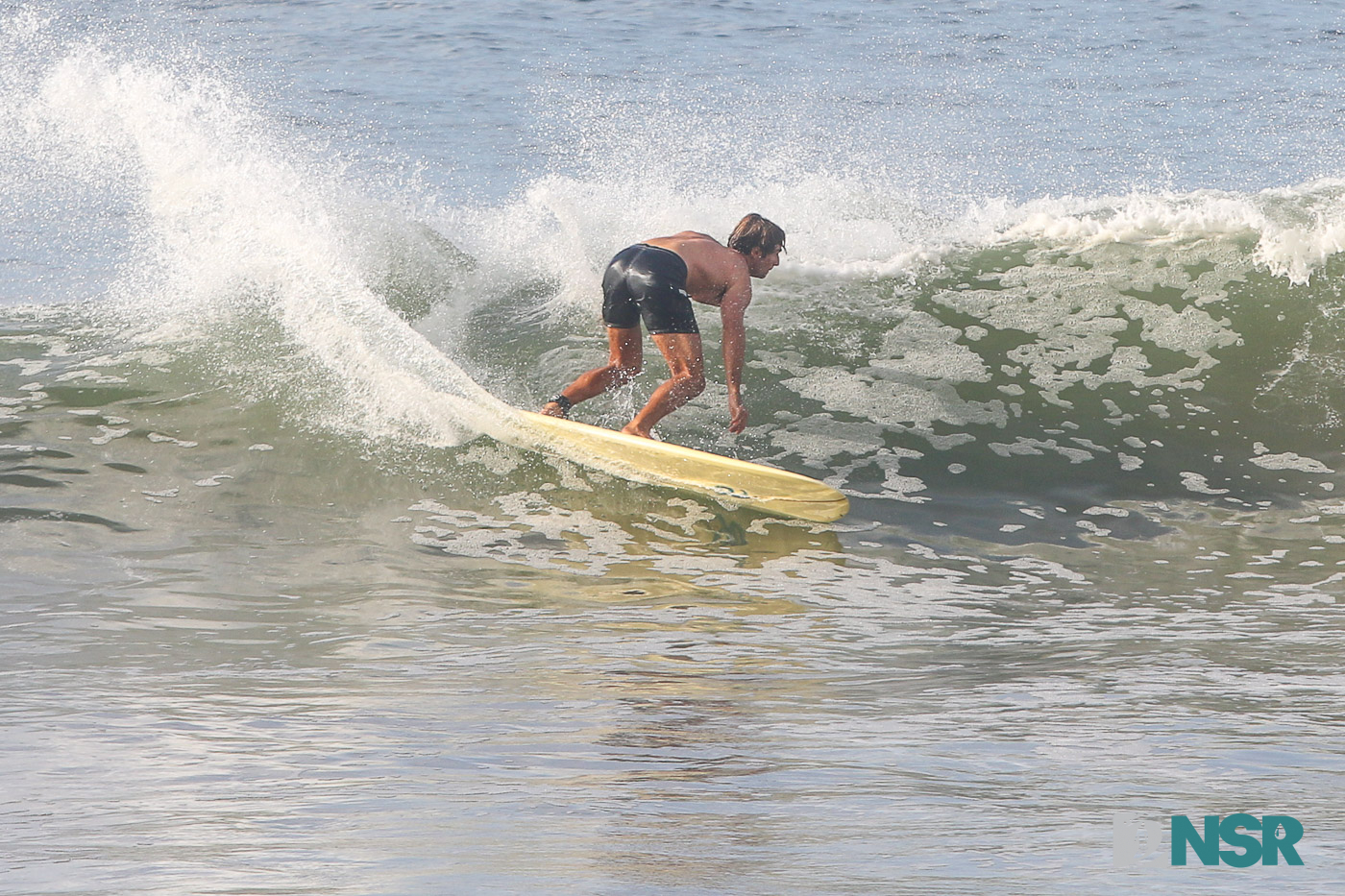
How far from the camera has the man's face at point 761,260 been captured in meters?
6.31

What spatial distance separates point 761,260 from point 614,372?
954 mm

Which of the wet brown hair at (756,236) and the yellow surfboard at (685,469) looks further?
the wet brown hair at (756,236)

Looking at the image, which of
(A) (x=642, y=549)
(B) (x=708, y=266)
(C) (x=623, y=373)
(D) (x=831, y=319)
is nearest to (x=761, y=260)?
(B) (x=708, y=266)

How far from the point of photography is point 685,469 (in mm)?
6332

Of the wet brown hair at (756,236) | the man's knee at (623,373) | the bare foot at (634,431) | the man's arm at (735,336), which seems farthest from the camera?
the man's knee at (623,373)

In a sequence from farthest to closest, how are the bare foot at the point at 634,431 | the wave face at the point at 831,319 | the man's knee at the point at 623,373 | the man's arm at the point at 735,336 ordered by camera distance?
1. the wave face at the point at 831,319
2. the man's knee at the point at 623,373
3. the bare foot at the point at 634,431
4. the man's arm at the point at 735,336

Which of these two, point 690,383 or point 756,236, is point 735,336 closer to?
point 690,383

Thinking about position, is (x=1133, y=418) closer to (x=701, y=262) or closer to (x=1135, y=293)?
(x=1135, y=293)

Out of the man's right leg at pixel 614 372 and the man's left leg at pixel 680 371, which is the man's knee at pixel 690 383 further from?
the man's right leg at pixel 614 372

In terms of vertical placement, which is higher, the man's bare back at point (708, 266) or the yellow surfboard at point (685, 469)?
the man's bare back at point (708, 266)

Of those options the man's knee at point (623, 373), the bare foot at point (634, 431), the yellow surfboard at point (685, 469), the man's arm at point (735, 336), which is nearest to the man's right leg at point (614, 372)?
the man's knee at point (623, 373)

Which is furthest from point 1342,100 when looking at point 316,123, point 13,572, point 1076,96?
point 13,572

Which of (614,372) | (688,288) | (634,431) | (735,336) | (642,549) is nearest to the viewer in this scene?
(642,549)

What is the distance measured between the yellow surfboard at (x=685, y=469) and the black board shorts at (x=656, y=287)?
1.93ft
